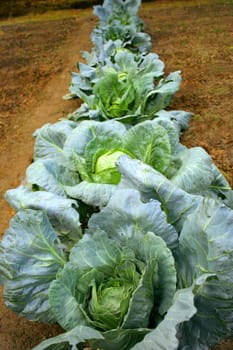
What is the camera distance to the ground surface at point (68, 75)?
4.23 metres

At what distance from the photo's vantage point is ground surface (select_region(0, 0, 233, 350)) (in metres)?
4.23

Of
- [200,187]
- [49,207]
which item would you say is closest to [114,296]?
[49,207]

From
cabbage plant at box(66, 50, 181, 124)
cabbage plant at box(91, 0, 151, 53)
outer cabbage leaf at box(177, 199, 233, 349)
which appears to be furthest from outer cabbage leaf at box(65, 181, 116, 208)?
cabbage plant at box(91, 0, 151, 53)

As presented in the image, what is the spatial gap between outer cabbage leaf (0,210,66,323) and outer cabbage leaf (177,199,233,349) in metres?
0.61

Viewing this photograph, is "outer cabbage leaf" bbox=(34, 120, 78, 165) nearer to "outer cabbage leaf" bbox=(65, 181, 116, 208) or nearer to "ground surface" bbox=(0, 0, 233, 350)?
"outer cabbage leaf" bbox=(65, 181, 116, 208)

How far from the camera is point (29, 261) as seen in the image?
2180 millimetres

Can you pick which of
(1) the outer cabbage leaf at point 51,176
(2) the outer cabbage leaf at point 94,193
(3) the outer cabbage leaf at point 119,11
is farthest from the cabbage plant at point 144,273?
(3) the outer cabbage leaf at point 119,11

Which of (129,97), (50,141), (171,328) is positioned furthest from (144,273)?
(129,97)

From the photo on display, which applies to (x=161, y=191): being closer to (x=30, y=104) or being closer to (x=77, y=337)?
(x=77, y=337)

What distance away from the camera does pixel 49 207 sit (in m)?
2.36

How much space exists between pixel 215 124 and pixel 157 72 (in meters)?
0.83

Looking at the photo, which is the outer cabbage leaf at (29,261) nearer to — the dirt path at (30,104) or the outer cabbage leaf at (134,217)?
the outer cabbage leaf at (134,217)

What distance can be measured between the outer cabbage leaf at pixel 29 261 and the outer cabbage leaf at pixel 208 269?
61 cm

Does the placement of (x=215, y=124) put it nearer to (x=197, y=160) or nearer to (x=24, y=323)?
(x=197, y=160)
